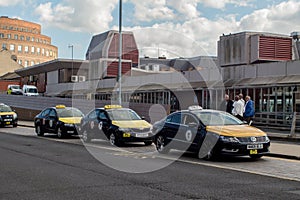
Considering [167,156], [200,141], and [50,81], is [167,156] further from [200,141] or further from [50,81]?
[50,81]

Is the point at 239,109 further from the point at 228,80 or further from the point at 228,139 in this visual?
the point at 228,80

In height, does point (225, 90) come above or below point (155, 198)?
above

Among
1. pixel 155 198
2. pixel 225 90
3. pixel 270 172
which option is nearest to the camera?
pixel 155 198

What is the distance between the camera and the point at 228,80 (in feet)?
112

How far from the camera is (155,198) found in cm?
788

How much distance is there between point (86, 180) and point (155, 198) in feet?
7.45

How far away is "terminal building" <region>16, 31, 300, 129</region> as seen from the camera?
2866 centimetres

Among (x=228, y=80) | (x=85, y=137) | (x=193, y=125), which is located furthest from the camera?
(x=228, y=80)

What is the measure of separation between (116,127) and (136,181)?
8.11m

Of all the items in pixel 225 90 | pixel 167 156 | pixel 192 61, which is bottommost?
pixel 167 156

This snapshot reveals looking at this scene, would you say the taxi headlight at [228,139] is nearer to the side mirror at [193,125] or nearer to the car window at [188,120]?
the side mirror at [193,125]

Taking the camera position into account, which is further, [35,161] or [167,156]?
[167,156]

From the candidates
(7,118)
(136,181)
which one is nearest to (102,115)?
(136,181)

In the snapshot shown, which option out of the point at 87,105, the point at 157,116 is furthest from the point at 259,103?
the point at 87,105
